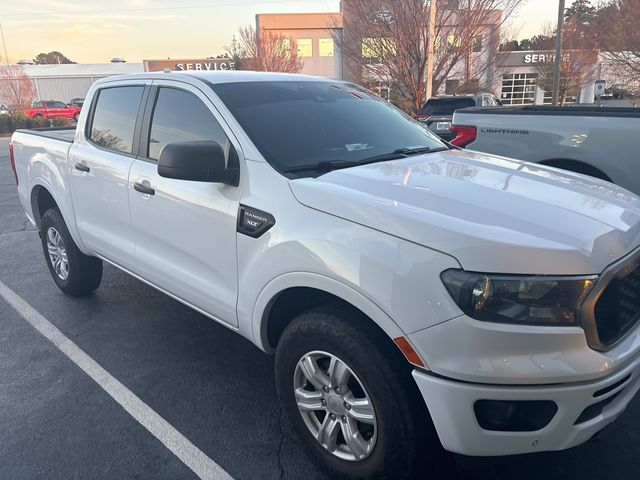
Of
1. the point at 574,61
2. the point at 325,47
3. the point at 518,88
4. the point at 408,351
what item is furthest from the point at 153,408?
the point at 325,47

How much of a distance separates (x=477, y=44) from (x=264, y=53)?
59.7 ft

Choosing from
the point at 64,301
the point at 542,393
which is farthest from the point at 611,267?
the point at 64,301

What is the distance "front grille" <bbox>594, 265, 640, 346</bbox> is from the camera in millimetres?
2092

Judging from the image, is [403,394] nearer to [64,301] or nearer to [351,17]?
[64,301]

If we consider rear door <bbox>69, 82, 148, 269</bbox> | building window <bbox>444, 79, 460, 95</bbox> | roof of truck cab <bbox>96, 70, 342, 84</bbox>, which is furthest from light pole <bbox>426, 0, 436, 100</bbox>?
rear door <bbox>69, 82, 148, 269</bbox>

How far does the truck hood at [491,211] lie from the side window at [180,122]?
2.83 ft

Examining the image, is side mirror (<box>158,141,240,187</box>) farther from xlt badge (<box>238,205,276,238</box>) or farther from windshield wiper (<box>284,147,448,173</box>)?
windshield wiper (<box>284,147,448,173</box>)

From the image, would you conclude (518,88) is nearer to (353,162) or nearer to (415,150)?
(415,150)

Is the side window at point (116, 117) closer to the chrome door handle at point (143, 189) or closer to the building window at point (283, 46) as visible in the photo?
the chrome door handle at point (143, 189)

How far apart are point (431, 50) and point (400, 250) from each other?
744 inches

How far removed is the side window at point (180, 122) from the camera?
10.3 feet

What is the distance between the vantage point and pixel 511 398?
197 cm

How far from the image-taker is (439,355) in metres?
2.00

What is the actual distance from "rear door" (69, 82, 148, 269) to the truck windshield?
0.99m
